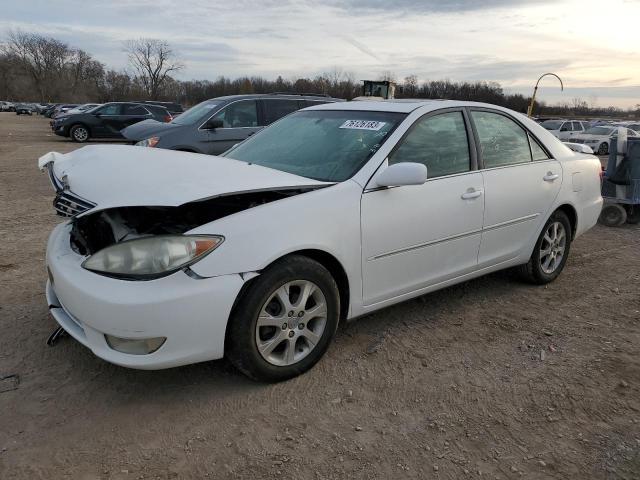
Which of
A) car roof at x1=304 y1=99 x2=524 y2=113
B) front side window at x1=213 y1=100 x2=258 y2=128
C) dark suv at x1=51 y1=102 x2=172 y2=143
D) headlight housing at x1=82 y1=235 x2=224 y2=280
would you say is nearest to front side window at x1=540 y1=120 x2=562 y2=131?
dark suv at x1=51 y1=102 x2=172 y2=143

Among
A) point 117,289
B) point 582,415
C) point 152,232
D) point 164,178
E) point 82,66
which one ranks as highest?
point 82,66

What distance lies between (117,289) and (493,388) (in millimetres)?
2168

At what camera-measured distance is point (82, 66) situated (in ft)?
366

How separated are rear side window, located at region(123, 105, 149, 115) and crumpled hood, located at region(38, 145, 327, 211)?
61.2ft

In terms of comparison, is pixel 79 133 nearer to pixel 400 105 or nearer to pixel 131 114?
pixel 131 114

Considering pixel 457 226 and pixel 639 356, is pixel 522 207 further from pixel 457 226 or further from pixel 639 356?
pixel 639 356

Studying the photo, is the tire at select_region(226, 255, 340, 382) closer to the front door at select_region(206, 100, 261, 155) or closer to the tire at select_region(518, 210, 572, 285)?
the tire at select_region(518, 210, 572, 285)

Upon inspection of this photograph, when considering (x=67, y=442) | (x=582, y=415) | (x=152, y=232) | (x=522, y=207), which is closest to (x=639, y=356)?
(x=582, y=415)

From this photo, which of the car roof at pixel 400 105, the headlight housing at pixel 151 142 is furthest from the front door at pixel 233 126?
the car roof at pixel 400 105

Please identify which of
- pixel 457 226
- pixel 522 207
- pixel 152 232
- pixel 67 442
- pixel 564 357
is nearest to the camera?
pixel 67 442

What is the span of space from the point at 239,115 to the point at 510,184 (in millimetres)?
6330

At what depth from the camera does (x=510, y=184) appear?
4.17 m

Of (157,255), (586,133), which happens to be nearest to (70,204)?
(157,255)

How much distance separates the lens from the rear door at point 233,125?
30.0 ft
